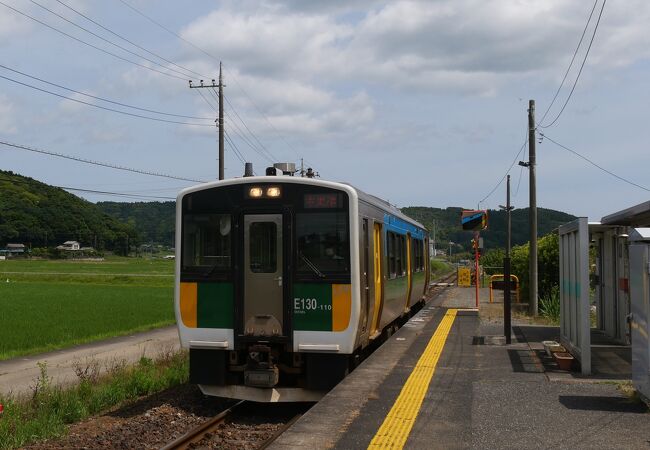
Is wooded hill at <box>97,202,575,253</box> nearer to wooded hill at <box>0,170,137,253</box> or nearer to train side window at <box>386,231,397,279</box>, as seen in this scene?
wooded hill at <box>0,170,137,253</box>

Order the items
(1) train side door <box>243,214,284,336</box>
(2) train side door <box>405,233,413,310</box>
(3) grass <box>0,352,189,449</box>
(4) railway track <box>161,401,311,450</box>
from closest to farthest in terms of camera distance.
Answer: (4) railway track <box>161,401,311,450</box> → (3) grass <box>0,352,189,449</box> → (1) train side door <box>243,214,284,336</box> → (2) train side door <box>405,233,413,310</box>

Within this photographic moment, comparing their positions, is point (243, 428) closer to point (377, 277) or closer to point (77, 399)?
point (77, 399)

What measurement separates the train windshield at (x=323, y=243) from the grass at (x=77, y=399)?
3.44 meters

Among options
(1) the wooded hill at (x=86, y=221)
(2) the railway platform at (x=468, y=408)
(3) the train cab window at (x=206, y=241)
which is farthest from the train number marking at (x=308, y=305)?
(1) the wooded hill at (x=86, y=221)

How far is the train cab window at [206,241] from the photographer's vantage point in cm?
915

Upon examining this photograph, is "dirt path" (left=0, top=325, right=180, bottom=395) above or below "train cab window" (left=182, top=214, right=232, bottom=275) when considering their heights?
below

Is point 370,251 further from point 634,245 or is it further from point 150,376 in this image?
point 150,376

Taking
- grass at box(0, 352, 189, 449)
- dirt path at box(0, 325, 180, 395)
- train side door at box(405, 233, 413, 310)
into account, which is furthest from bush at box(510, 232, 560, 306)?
grass at box(0, 352, 189, 449)

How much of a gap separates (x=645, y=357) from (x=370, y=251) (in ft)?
12.7

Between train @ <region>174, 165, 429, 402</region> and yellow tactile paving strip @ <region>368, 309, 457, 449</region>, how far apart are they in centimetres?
92

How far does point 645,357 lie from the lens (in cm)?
700

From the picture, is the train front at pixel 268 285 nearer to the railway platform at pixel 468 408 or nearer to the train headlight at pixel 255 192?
the train headlight at pixel 255 192

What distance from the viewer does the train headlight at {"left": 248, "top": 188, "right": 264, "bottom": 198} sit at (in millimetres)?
9148

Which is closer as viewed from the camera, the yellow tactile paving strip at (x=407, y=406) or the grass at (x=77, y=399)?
the yellow tactile paving strip at (x=407, y=406)
